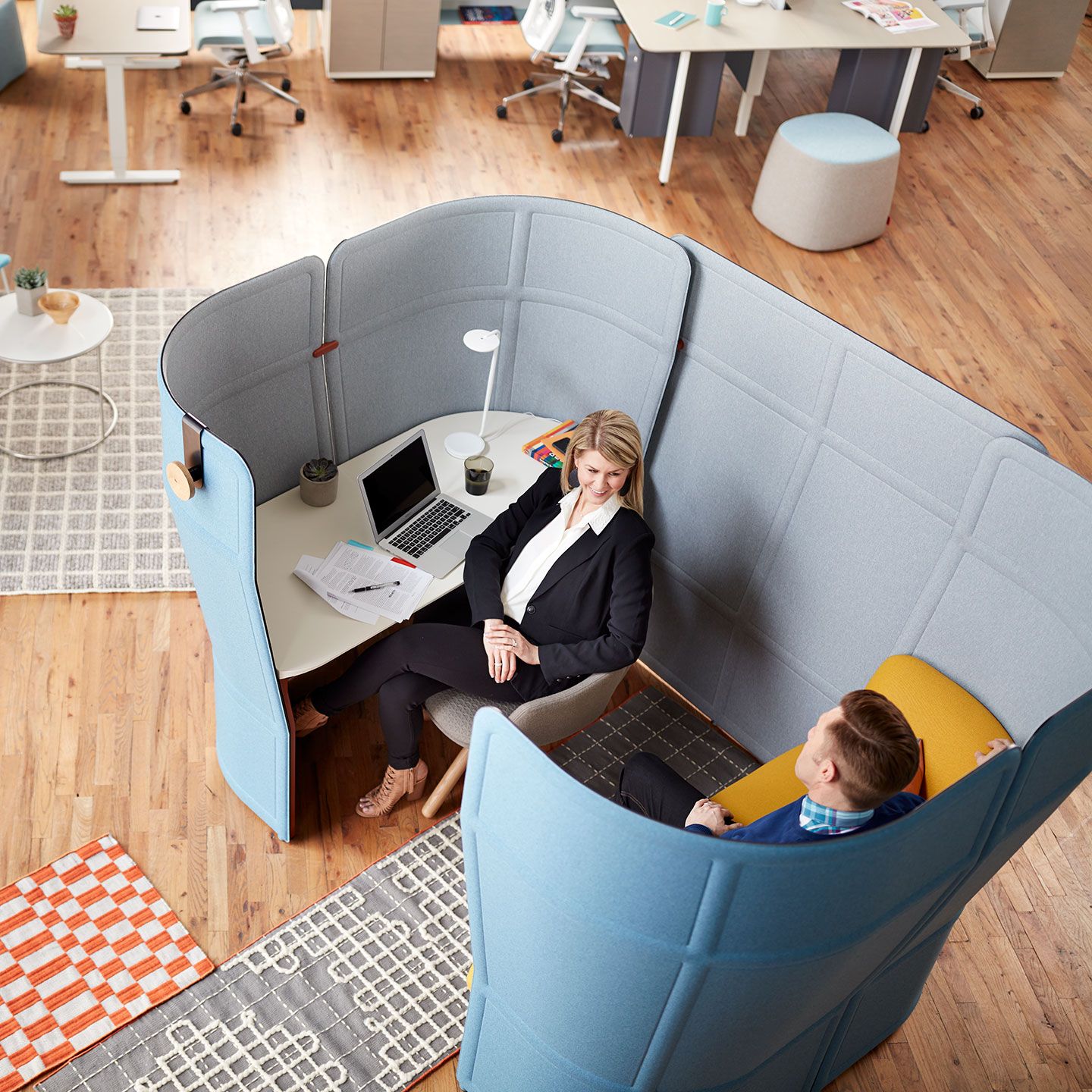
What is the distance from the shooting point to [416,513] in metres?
3.57

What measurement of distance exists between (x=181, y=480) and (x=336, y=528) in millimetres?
827

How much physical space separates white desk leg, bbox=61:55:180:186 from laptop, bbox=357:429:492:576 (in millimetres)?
3537

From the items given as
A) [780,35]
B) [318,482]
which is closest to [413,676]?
[318,482]

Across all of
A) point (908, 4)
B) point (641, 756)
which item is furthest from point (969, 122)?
point (641, 756)

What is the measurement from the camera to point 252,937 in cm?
323

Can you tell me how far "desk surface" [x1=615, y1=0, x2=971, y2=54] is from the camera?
20.1 feet

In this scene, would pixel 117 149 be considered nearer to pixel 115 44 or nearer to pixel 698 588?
pixel 115 44

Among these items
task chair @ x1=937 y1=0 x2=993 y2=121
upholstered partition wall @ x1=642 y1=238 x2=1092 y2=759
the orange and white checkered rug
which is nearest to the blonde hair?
upholstered partition wall @ x1=642 y1=238 x2=1092 y2=759

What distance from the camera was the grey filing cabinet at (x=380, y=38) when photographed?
6.95 m

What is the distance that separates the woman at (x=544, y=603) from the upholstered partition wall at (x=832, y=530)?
45 centimetres

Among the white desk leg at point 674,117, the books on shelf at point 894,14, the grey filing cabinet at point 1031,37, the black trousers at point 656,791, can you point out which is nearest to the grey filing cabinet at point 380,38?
the white desk leg at point 674,117

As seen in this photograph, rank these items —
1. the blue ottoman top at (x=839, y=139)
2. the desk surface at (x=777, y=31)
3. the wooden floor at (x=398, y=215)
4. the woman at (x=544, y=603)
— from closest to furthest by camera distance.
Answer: the woman at (x=544, y=603)
the wooden floor at (x=398, y=215)
the blue ottoman top at (x=839, y=139)
the desk surface at (x=777, y=31)

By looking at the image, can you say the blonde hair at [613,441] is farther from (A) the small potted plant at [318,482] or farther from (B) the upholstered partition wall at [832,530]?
(A) the small potted plant at [318,482]

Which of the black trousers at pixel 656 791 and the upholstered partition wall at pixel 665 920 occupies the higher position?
the upholstered partition wall at pixel 665 920
